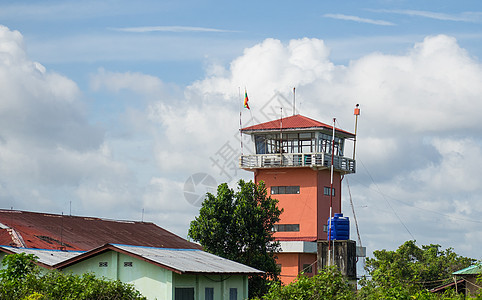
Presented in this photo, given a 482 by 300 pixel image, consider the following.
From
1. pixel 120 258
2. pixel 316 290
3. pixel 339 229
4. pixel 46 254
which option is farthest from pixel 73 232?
pixel 316 290

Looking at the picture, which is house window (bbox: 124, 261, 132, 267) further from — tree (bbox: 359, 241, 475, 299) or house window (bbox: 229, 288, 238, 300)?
tree (bbox: 359, 241, 475, 299)

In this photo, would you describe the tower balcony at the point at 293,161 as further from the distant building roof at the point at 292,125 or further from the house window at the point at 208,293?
the house window at the point at 208,293

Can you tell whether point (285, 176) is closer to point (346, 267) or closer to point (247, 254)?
point (247, 254)

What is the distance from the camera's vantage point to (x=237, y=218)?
1780 inches

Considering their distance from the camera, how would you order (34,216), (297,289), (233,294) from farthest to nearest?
(34,216) → (233,294) → (297,289)

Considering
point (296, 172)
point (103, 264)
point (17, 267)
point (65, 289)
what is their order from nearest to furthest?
point (65, 289) < point (17, 267) < point (103, 264) < point (296, 172)

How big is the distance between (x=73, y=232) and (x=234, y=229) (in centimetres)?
1059

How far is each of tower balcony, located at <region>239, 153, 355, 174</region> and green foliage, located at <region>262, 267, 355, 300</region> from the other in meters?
36.1

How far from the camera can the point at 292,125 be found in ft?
189

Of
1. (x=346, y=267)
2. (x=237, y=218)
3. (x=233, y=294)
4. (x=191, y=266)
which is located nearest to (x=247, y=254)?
(x=237, y=218)

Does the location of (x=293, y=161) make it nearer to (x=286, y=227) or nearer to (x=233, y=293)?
(x=286, y=227)

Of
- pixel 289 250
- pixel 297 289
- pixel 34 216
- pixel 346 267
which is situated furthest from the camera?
pixel 289 250

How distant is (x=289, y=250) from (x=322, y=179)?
21.7ft

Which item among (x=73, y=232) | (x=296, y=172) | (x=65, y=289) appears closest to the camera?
(x=65, y=289)
